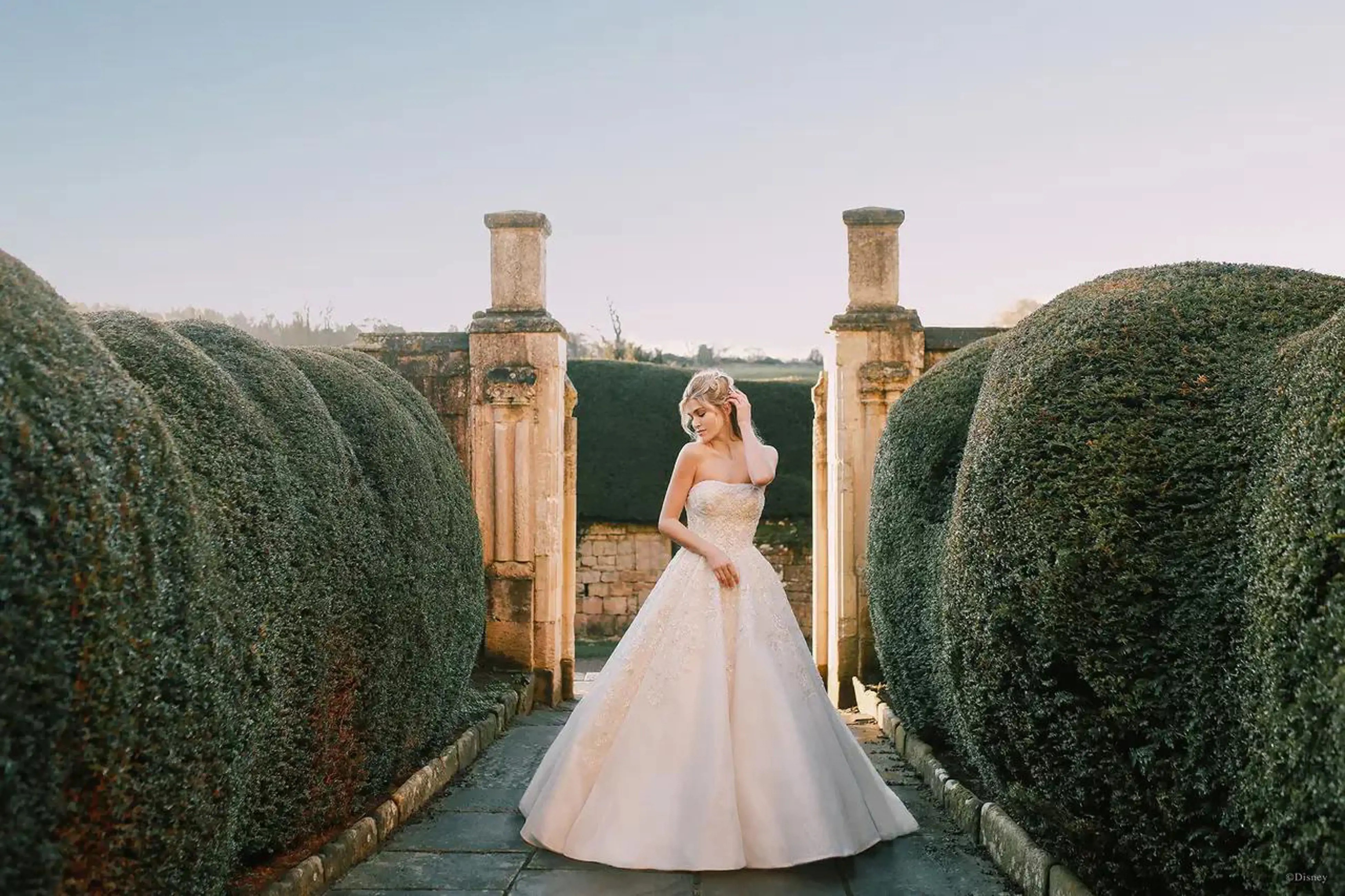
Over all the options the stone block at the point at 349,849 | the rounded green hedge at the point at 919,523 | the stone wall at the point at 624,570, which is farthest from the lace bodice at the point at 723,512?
the stone wall at the point at 624,570

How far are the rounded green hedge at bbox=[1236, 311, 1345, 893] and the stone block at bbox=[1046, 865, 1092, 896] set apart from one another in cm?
94

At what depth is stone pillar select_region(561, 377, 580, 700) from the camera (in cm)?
896

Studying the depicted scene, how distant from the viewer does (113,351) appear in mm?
3604

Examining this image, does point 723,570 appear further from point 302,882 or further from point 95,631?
point 95,631

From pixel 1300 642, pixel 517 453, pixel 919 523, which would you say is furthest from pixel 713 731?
pixel 517 453

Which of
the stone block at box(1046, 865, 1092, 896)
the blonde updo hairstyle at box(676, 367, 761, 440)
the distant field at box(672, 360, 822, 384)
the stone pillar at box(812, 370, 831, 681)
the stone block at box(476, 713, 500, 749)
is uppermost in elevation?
the distant field at box(672, 360, 822, 384)

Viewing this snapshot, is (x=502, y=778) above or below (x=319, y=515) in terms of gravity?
below

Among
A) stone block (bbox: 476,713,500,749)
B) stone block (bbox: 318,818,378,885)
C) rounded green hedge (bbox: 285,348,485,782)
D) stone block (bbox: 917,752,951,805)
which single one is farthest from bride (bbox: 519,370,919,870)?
stone block (bbox: 476,713,500,749)

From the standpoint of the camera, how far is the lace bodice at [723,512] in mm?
5211

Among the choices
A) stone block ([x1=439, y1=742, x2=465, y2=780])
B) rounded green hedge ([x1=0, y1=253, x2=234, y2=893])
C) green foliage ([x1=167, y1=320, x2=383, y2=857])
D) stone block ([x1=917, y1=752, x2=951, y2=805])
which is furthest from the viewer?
stone block ([x1=439, y1=742, x2=465, y2=780])

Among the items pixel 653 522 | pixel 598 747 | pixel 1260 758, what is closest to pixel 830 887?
pixel 598 747

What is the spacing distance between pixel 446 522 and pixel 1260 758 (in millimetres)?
4437

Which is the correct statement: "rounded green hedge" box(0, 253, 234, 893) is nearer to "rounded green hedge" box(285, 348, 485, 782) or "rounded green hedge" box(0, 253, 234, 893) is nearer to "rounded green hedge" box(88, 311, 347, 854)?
"rounded green hedge" box(88, 311, 347, 854)

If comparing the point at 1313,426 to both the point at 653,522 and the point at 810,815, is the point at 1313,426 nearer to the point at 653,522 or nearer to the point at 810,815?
the point at 810,815
